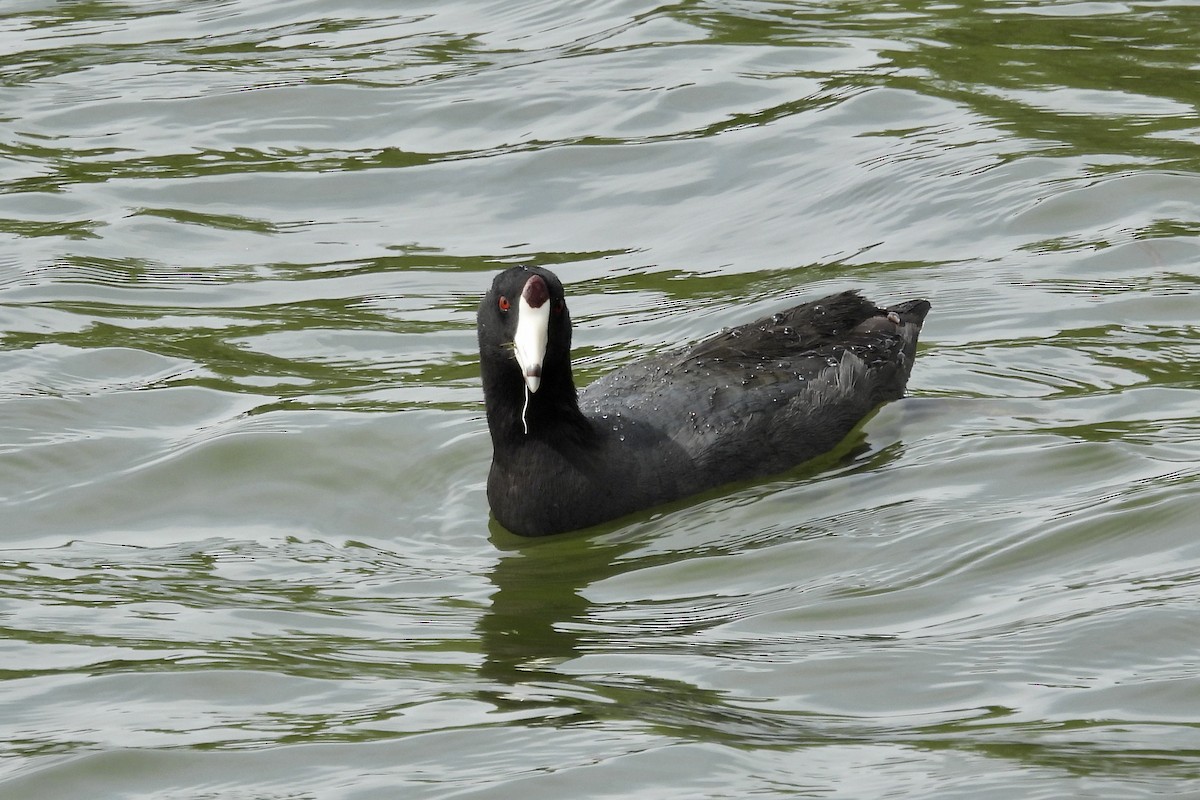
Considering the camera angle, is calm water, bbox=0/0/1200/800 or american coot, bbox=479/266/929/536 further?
american coot, bbox=479/266/929/536

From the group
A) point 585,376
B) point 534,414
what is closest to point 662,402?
point 534,414

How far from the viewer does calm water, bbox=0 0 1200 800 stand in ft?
15.3

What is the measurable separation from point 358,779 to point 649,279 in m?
4.76

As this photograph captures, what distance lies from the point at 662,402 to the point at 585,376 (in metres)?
1.20

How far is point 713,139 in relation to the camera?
10.5 m

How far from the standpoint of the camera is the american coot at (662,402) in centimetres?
632

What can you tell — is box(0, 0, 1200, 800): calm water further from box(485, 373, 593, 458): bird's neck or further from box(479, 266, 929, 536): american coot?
box(485, 373, 593, 458): bird's neck

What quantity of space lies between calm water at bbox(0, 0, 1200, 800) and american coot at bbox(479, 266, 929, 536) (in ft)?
0.46

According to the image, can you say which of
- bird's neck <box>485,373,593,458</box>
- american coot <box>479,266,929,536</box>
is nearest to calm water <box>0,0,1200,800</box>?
american coot <box>479,266,929,536</box>

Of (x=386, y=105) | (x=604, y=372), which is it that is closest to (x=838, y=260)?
(x=604, y=372)

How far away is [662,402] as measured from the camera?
6.86m

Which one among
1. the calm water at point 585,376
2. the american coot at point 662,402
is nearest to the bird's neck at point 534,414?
the american coot at point 662,402

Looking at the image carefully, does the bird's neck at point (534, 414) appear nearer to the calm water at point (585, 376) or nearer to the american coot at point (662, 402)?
the american coot at point (662, 402)

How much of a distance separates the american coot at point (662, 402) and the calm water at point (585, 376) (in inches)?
5.6
